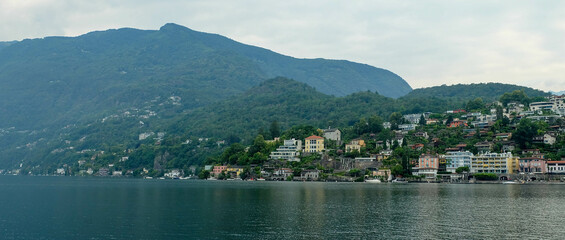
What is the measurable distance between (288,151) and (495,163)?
186ft

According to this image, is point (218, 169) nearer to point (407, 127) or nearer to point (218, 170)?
point (218, 170)

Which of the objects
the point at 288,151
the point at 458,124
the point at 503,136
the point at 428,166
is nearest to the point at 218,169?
the point at 288,151

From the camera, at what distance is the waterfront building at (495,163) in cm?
12875

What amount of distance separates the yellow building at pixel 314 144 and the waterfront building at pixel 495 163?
148 feet

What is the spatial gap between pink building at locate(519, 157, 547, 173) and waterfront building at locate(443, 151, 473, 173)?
11.6 m

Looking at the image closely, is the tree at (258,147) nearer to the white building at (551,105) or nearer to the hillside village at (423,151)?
the hillside village at (423,151)

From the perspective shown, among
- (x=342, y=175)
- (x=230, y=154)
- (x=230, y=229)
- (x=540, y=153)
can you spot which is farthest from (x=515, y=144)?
(x=230, y=229)

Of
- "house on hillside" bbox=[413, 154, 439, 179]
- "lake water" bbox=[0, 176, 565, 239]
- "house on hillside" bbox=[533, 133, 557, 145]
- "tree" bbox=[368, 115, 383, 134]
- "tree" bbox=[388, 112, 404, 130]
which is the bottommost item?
"lake water" bbox=[0, 176, 565, 239]

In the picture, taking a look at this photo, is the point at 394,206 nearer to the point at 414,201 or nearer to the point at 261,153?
the point at 414,201

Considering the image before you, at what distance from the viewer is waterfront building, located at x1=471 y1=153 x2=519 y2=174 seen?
422ft

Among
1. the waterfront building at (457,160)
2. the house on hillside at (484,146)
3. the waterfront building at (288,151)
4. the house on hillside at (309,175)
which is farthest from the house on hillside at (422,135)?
the house on hillside at (309,175)

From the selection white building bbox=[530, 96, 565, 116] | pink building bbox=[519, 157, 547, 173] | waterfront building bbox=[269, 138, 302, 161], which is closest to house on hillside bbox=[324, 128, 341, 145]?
waterfront building bbox=[269, 138, 302, 161]

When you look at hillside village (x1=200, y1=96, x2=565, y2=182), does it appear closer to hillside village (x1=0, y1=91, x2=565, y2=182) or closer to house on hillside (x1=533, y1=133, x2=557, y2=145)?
house on hillside (x1=533, y1=133, x2=557, y2=145)

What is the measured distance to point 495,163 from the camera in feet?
426
